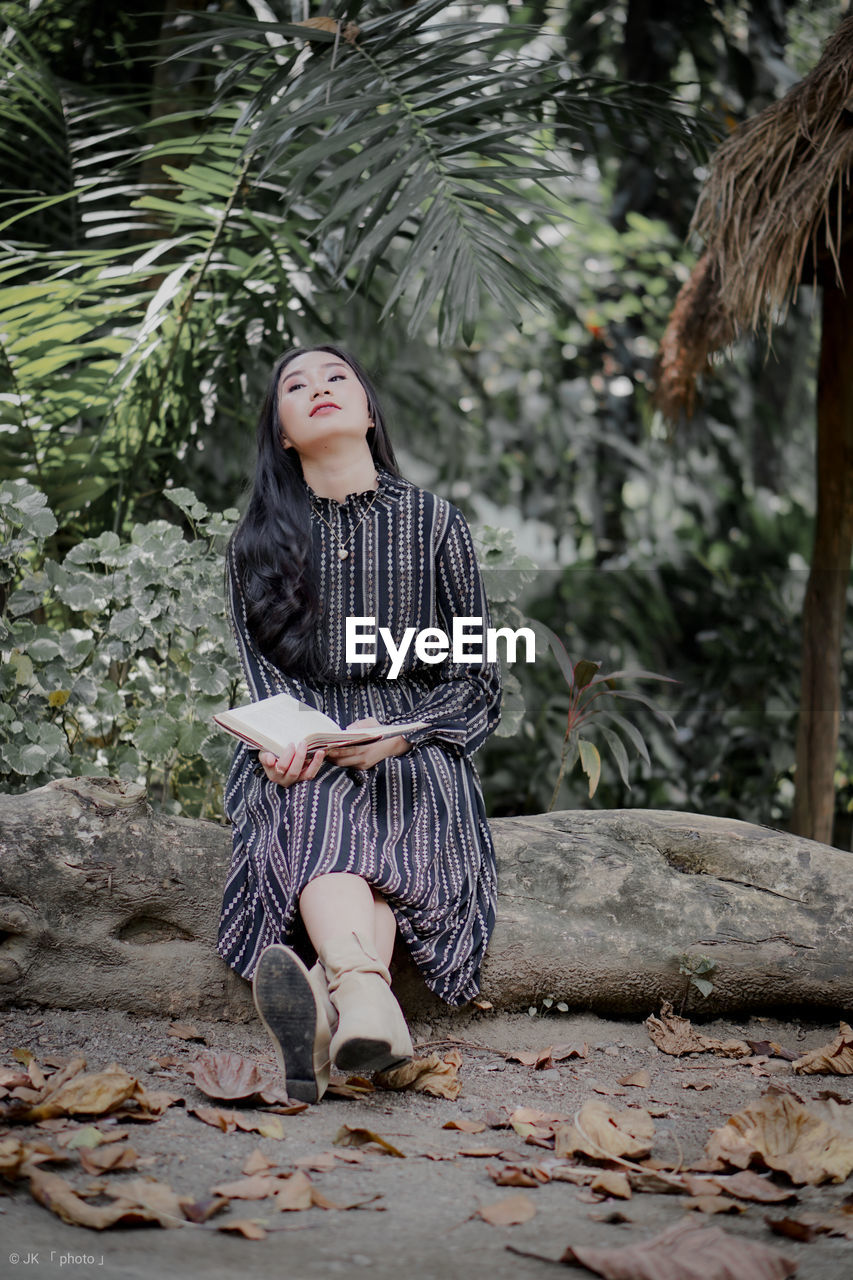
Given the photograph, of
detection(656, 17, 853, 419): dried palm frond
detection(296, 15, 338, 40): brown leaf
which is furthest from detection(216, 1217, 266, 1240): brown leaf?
detection(296, 15, 338, 40): brown leaf

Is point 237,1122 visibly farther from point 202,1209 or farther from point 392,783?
point 392,783

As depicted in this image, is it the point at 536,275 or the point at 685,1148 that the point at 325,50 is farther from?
the point at 685,1148

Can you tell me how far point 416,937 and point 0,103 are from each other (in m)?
2.62

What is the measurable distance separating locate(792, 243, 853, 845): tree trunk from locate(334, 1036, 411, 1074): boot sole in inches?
80.4

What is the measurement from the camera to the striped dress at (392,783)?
1984 millimetres

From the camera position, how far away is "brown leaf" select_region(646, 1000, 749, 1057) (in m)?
2.21

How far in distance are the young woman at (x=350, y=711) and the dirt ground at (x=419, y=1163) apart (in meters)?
0.17

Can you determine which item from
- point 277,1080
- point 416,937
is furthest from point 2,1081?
point 416,937

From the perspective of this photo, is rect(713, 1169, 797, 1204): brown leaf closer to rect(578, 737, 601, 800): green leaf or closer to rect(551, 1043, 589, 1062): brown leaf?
rect(551, 1043, 589, 1062): brown leaf

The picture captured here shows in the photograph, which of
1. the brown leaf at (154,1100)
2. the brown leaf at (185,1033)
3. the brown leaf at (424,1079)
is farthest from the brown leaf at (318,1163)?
the brown leaf at (185,1033)

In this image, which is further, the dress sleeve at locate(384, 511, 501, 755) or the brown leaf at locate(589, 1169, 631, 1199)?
the dress sleeve at locate(384, 511, 501, 755)

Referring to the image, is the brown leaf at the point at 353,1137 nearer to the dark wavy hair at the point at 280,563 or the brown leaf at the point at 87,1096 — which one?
the brown leaf at the point at 87,1096

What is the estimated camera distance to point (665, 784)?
15.0ft

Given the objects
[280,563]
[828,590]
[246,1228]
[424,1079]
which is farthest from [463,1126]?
[828,590]
